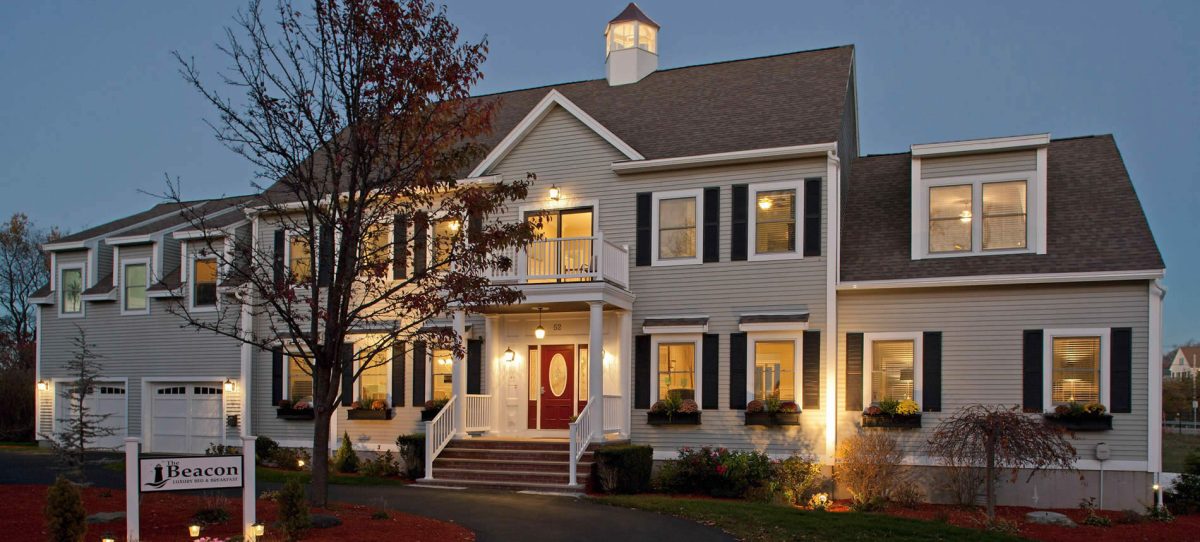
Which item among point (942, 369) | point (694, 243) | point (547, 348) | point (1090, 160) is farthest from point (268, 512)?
point (1090, 160)

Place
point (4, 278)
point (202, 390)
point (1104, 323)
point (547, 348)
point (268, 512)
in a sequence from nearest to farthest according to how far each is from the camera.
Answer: point (268, 512)
point (1104, 323)
point (547, 348)
point (202, 390)
point (4, 278)

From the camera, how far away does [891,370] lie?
18.1 metres

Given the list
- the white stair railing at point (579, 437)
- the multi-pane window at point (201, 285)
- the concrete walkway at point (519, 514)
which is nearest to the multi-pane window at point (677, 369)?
the white stair railing at point (579, 437)

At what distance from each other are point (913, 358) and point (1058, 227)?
3.56 meters

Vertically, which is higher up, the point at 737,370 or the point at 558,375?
the point at 737,370

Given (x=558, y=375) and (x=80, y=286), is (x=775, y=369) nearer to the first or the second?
(x=558, y=375)

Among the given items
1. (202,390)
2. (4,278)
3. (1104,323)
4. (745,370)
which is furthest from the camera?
(4,278)

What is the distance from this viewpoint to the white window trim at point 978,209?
17.7m

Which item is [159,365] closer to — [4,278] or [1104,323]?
[1104,323]

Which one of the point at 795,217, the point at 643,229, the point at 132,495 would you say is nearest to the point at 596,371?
the point at 643,229

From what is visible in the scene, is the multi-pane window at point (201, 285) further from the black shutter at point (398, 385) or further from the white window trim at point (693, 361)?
the white window trim at point (693, 361)

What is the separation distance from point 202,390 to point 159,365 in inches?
60.3

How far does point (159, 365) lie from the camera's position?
2478 cm

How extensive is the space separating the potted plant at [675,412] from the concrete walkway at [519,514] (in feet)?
11.3
